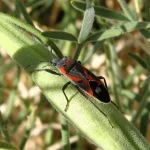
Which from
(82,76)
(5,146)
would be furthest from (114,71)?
(5,146)

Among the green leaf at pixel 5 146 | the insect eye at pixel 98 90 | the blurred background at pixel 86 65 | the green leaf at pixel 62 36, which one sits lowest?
the blurred background at pixel 86 65

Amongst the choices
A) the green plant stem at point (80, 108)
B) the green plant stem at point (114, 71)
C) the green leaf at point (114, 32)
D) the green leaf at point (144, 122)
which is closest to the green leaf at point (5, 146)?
the green plant stem at point (80, 108)

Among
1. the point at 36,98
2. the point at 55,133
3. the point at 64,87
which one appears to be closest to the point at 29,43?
the point at 64,87

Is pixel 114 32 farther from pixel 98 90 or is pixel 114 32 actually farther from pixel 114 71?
pixel 114 71

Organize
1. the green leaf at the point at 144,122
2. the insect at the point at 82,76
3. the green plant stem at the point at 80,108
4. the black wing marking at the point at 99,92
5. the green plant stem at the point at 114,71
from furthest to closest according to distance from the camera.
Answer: the green plant stem at the point at 114,71
the green leaf at the point at 144,122
the insect at the point at 82,76
the black wing marking at the point at 99,92
the green plant stem at the point at 80,108

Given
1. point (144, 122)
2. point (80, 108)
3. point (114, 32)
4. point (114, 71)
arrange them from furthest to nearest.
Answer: point (114, 71), point (144, 122), point (114, 32), point (80, 108)

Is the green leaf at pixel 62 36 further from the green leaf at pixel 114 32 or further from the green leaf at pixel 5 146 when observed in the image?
the green leaf at pixel 5 146

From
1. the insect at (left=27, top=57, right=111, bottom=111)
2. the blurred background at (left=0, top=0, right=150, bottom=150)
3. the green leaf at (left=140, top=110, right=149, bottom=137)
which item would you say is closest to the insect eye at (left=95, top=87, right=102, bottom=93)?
the insect at (left=27, top=57, right=111, bottom=111)

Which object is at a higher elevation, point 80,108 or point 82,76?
point 80,108

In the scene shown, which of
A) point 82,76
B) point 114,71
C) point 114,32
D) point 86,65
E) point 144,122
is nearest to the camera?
point 114,32
